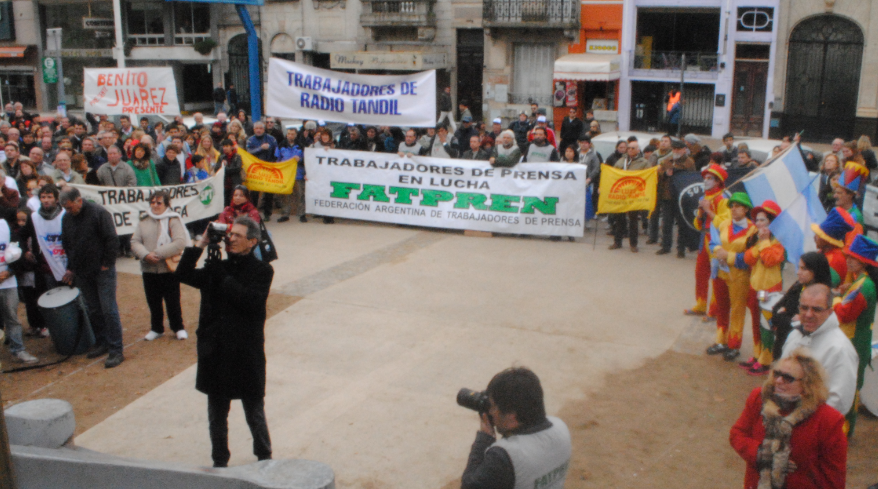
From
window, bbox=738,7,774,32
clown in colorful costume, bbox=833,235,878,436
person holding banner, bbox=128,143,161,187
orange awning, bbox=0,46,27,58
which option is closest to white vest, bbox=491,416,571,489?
clown in colorful costume, bbox=833,235,878,436

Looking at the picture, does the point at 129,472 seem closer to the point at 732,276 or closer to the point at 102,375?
the point at 102,375

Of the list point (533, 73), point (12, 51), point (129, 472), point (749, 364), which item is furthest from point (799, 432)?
point (12, 51)

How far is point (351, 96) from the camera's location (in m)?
12.9

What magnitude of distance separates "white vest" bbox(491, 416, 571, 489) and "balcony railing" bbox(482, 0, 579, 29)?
26.0 metres

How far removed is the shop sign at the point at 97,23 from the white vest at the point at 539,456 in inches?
1508

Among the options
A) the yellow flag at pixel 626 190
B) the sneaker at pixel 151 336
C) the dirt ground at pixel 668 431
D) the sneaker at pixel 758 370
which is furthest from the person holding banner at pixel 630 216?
the sneaker at pixel 151 336

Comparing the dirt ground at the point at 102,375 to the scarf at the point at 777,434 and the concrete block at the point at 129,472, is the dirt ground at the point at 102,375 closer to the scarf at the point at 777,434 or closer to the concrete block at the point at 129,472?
the concrete block at the point at 129,472

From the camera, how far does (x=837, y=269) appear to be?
6.11m

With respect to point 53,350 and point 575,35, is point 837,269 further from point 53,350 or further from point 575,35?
point 575,35

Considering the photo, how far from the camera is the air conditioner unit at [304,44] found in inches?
1272

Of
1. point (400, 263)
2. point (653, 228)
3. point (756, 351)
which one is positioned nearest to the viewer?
point (756, 351)

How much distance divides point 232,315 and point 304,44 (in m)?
28.8

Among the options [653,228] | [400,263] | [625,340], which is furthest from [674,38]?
[625,340]

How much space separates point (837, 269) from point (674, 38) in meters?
23.8
